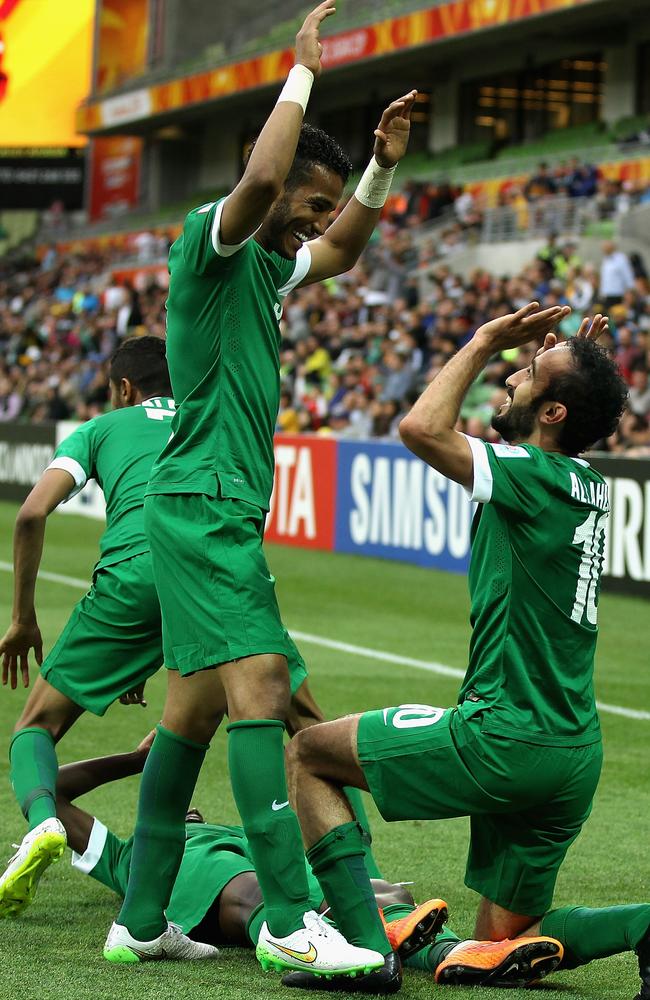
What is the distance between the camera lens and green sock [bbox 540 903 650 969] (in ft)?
12.0

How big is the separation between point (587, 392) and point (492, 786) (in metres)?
0.97

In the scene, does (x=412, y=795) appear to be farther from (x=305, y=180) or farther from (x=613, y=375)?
(x=305, y=180)

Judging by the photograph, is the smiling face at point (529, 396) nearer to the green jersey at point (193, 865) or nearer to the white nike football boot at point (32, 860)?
the green jersey at point (193, 865)

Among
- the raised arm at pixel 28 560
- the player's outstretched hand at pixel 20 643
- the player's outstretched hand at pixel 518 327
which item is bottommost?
the player's outstretched hand at pixel 20 643

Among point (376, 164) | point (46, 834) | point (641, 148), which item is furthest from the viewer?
point (641, 148)

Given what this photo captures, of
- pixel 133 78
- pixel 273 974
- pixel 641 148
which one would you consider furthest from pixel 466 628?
pixel 133 78

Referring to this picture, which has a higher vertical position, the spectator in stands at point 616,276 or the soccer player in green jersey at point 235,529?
the spectator in stands at point 616,276

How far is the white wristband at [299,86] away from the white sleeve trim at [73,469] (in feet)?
4.71

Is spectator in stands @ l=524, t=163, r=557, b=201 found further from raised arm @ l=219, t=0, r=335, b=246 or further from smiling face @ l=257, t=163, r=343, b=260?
raised arm @ l=219, t=0, r=335, b=246

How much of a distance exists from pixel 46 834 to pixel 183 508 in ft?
3.07

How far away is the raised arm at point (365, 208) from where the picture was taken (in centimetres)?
434

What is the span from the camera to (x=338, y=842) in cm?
371

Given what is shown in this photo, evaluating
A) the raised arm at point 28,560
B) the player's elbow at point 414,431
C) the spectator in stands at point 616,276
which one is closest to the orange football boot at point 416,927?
the player's elbow at point 414,431

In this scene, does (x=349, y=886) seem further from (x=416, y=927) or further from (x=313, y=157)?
(x=313, y=157)
